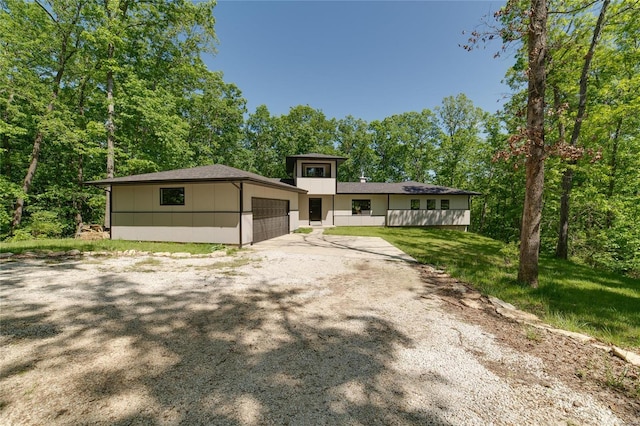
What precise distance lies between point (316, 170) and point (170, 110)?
37.3 ft

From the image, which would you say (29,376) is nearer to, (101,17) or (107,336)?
(107,336)

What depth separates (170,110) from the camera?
1781 cm

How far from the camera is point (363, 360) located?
278cm

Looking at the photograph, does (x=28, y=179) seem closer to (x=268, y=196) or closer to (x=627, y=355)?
(x=268, y=196)

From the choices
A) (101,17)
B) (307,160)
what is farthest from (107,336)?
(101,17)

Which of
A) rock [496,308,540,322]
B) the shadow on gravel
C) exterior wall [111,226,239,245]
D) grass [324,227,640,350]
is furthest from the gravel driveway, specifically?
exterior wall [111,226,239,245]

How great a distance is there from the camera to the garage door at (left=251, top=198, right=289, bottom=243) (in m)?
11.6

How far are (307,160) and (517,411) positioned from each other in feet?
57.8

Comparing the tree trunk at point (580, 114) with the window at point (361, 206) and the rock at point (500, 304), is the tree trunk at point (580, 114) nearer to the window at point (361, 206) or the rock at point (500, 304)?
the rock at point (500, 304)

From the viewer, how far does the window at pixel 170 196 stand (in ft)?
36.5

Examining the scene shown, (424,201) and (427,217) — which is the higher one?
(424,201)

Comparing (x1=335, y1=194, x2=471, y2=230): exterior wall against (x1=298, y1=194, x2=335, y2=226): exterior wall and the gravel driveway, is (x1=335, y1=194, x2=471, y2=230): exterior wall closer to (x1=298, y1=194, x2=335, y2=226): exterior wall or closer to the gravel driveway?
(x1=298, y1=194, x2=335, y2=226): exterior wall

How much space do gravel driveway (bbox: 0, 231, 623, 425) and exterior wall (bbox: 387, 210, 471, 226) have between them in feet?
50.5

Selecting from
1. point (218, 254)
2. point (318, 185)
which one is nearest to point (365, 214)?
point (318, 185)
